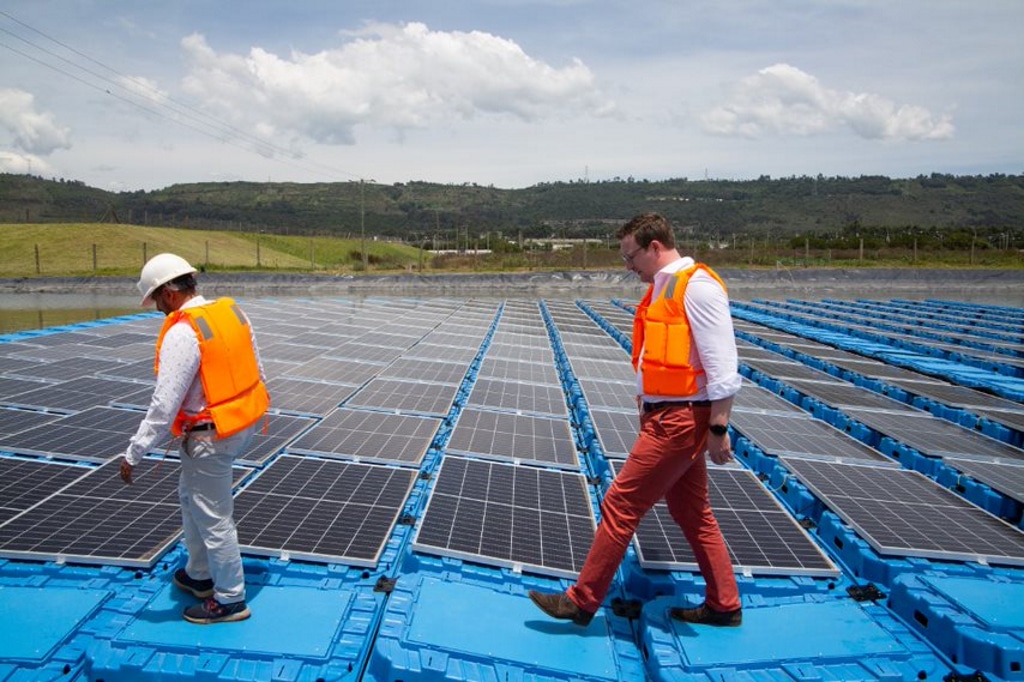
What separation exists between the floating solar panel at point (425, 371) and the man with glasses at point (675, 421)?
6704mm

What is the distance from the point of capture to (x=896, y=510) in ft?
19.4


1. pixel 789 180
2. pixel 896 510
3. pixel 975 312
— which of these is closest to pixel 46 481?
pixel 896 510

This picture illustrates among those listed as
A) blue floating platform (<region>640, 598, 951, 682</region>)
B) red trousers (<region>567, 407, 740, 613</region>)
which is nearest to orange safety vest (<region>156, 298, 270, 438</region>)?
red trousers (<region>567, 407, 740, 613</region>)

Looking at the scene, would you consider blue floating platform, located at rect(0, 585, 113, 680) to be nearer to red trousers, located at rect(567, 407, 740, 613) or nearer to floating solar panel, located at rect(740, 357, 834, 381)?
red trousers, located at rect(567, 407, 740, 613)

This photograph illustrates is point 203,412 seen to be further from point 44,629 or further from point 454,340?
point 454,340

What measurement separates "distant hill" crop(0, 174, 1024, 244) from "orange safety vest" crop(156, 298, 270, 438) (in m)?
87.5

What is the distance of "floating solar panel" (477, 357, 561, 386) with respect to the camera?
1116 cm

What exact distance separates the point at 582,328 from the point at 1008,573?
14644 mm

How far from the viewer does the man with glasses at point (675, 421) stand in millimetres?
3682

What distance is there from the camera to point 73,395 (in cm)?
838

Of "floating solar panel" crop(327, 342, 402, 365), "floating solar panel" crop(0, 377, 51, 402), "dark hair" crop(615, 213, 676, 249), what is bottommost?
"floating solar panel" crop(327, 342, 402, 365)

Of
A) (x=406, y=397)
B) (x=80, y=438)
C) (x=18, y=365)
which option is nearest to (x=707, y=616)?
(x=406, y=397)

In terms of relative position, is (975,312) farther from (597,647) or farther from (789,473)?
(597,647)

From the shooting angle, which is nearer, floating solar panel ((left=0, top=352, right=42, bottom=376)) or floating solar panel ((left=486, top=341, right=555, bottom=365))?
floating solar panel ((left=0, top=352, right=42, bottom=376))
